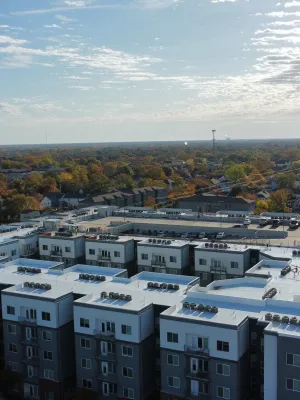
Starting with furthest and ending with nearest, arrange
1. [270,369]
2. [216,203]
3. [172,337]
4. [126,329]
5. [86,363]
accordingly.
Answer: [216,203] < [86,363] < [126,329] < [172,337] < [270,369]

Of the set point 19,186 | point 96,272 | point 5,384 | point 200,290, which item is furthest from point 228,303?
point 19,186

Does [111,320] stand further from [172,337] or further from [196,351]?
[196,351]

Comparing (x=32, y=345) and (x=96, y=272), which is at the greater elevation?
(x=96, y=272)

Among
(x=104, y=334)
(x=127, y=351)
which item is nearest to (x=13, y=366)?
(x=104, y=334)

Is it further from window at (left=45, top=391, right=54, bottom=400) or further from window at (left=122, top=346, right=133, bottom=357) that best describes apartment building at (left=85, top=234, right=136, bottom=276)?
window at (left=122, top=346, right=133, bottom=357)

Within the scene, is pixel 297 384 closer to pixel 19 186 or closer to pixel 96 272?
pixel 96 272
